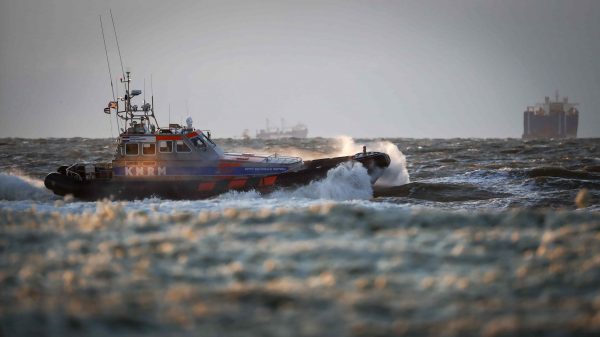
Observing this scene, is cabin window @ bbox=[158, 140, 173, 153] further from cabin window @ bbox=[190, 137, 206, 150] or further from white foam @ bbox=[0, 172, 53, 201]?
white foam @ bbox=[0, 172, 53, 201]

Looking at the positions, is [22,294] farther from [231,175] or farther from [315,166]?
[315,166]

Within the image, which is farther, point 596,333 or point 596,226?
point 596,226

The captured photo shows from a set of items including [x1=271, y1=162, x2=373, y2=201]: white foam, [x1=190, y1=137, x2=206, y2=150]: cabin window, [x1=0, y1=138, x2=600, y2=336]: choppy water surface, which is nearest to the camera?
[x1=0, y1=138, x2=600, y2=336]: choppy water surface

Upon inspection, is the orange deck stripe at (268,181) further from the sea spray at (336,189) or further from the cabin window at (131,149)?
the cabin window at (131,149)

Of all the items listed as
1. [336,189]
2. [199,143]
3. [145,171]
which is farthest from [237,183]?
[336,189]

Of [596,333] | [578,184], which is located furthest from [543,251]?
[578,184]

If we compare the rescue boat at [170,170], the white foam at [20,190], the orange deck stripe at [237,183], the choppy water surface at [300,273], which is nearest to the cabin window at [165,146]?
the rescue boat at [170,170]

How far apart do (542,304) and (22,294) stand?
521cm

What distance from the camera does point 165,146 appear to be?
2094 centimetres

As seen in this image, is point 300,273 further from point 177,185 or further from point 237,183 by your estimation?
point 177,185

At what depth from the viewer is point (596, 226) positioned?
9.81m

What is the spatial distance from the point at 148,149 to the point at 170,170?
0.91m

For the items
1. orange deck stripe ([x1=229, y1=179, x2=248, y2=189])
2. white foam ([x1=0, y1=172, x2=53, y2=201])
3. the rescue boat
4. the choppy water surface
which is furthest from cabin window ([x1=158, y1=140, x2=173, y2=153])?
the choppy water surface

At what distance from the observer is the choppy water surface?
626 centimetres
